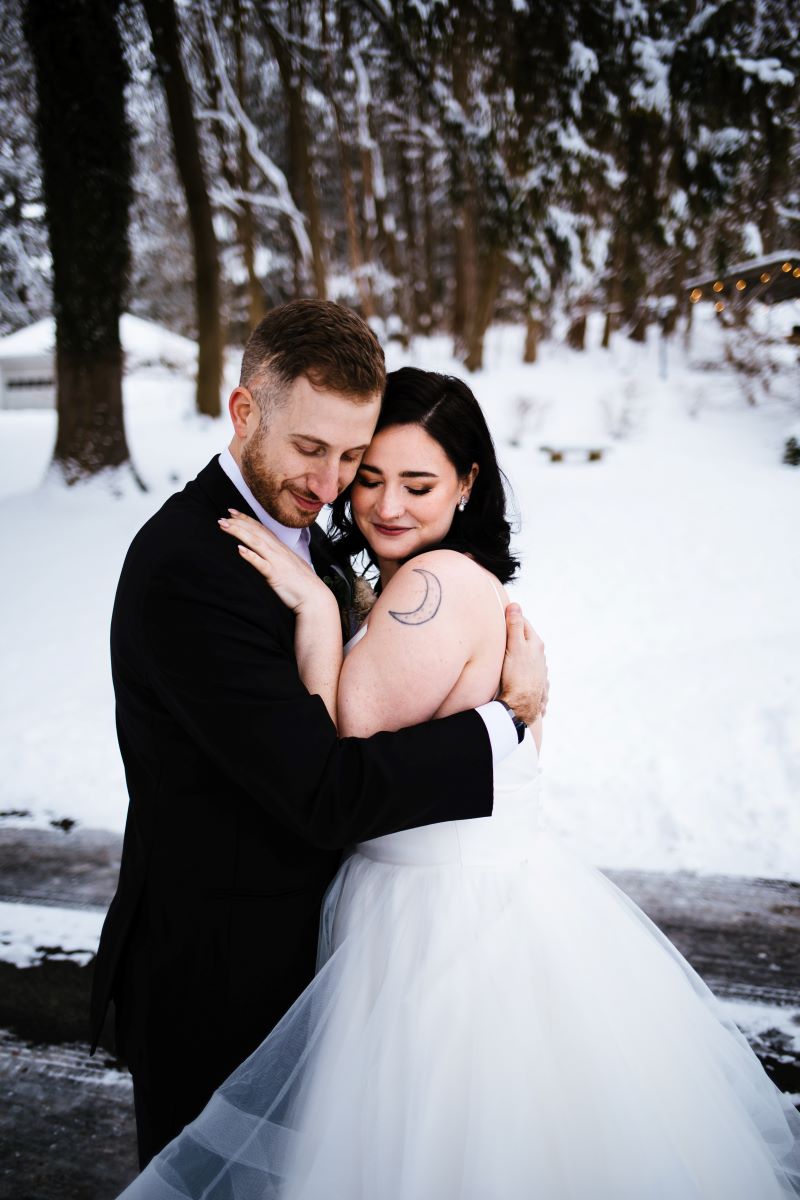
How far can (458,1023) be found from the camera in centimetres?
151

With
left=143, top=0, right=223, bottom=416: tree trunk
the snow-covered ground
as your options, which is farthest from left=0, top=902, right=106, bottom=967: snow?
left=143, top=0, right=223, bottom=416: tree trunk

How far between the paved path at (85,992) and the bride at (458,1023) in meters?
1.03

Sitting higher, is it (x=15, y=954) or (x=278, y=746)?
(x=278, y=746)

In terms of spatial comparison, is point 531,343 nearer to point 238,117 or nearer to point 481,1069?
point 238,117

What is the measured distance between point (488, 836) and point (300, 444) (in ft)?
3.10

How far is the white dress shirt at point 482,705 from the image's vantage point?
1635 mm

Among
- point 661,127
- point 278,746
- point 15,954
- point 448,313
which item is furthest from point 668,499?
point 448,313

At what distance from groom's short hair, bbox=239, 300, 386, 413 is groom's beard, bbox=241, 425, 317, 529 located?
8cm

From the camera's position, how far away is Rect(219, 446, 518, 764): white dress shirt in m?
1.63

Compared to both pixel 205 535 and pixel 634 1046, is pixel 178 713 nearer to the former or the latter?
pixel 205 535

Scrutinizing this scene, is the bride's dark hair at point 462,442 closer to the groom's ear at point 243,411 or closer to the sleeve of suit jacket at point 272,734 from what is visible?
the groom's ear at point 243,411

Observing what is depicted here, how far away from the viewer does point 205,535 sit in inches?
60.7

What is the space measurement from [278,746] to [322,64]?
1325 cm

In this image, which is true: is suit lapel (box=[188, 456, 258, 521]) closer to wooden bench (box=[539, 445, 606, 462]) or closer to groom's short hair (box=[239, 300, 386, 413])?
groom's short hair (box=[239, 300, 386, 413])
